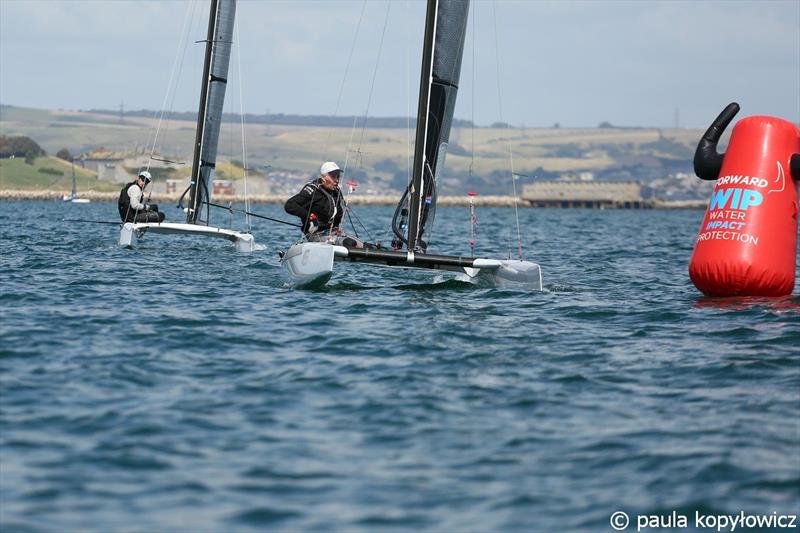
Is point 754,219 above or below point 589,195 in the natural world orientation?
below

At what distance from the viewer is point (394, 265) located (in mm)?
14766

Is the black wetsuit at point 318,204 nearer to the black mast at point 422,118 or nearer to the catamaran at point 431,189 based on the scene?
the catamaran at point 431,189

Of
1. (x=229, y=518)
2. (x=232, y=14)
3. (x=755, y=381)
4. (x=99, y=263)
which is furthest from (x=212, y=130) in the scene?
(x=229, y=518)

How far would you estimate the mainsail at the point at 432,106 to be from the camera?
1573 centimetres

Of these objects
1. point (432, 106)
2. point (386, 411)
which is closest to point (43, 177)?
point (432, 106)

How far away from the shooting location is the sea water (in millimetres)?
6141

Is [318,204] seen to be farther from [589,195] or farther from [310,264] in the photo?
[589,195]

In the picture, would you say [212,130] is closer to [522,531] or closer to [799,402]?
[799,402]

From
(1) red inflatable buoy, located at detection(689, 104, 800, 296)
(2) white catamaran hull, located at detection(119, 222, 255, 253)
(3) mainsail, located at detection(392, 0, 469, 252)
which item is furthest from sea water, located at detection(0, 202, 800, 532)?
(2) white catamaran hull, located at detection(119, 222, 255, 253)

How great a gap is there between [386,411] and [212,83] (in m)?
18.7

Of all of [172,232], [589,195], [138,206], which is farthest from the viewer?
[589,195]

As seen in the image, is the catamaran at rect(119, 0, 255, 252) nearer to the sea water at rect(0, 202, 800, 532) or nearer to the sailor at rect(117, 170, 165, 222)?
the sailor at rect(117, 170, 165, 222)

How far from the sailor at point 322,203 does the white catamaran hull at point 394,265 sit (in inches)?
37.9

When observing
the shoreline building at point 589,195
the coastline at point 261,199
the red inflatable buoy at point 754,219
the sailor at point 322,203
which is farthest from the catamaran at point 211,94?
the shoreline building at point 589,195
